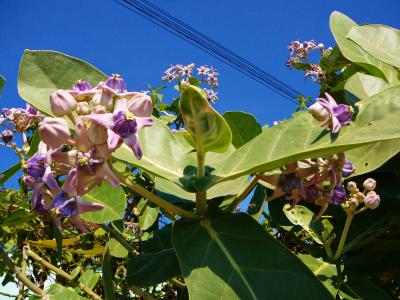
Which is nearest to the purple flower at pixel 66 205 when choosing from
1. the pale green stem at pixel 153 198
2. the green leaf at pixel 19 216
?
the pale green stem at pixel 153 198

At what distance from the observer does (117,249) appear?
5.76 feet

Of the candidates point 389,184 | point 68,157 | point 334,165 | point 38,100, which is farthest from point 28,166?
point 389,184

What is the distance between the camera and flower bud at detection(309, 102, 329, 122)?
0.95 meters

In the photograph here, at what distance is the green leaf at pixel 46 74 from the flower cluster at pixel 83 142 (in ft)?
0.50

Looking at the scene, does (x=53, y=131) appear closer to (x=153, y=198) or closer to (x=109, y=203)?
(x=153, y=198)

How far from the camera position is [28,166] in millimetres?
929

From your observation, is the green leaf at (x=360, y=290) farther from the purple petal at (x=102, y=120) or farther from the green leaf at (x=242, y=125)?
the purple petal at (x=102, y=120)

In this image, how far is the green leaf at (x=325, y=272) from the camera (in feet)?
3.61

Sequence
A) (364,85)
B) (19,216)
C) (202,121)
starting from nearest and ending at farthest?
(202,121) < (364,85) < (19,216)

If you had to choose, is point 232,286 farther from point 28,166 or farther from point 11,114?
point 11,114

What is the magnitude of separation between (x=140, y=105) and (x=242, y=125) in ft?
1.49

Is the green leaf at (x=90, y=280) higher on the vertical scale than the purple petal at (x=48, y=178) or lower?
lower

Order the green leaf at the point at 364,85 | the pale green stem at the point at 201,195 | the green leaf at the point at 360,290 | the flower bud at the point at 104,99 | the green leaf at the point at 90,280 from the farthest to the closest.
→ 1. the green leaf at the point at 90,280
2. the green leaf at the point at 364,85
3. the green leaf at the point at 360,290
4. the pale green stem at the point at 201,195
5. the flower bud at the point at 104,99

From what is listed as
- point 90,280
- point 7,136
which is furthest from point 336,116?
point 7,136
